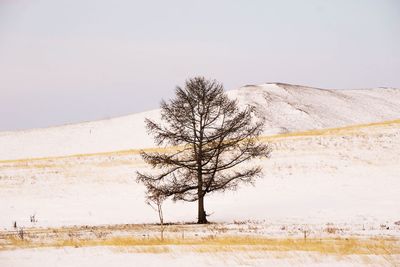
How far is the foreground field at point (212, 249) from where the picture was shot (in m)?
17.1

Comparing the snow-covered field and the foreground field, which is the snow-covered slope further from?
the foreground field

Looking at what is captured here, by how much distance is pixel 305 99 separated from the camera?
113438 millimetres

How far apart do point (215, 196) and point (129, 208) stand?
670 cm

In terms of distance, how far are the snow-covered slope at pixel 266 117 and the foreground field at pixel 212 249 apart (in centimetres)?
6695

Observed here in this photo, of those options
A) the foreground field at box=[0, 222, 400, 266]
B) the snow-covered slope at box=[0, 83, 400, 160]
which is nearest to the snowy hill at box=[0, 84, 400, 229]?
the foreground field at box=[0, 222, 400, 266]

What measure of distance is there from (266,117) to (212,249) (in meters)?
78.1

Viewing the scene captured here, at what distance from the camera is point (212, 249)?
19.1 meters

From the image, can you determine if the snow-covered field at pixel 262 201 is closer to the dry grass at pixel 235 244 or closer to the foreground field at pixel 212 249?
the foreground field at pixel 212 249

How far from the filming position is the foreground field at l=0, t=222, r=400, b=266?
17141mm

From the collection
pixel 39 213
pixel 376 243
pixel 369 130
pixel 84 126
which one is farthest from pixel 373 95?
pixel 376 243

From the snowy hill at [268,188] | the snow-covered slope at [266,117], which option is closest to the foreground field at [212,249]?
the snowy hill at [268,188]

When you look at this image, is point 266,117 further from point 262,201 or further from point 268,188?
point 262,201

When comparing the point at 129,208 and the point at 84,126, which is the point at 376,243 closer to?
the point at 129,208

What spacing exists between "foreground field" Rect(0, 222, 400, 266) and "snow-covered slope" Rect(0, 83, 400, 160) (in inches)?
2636
